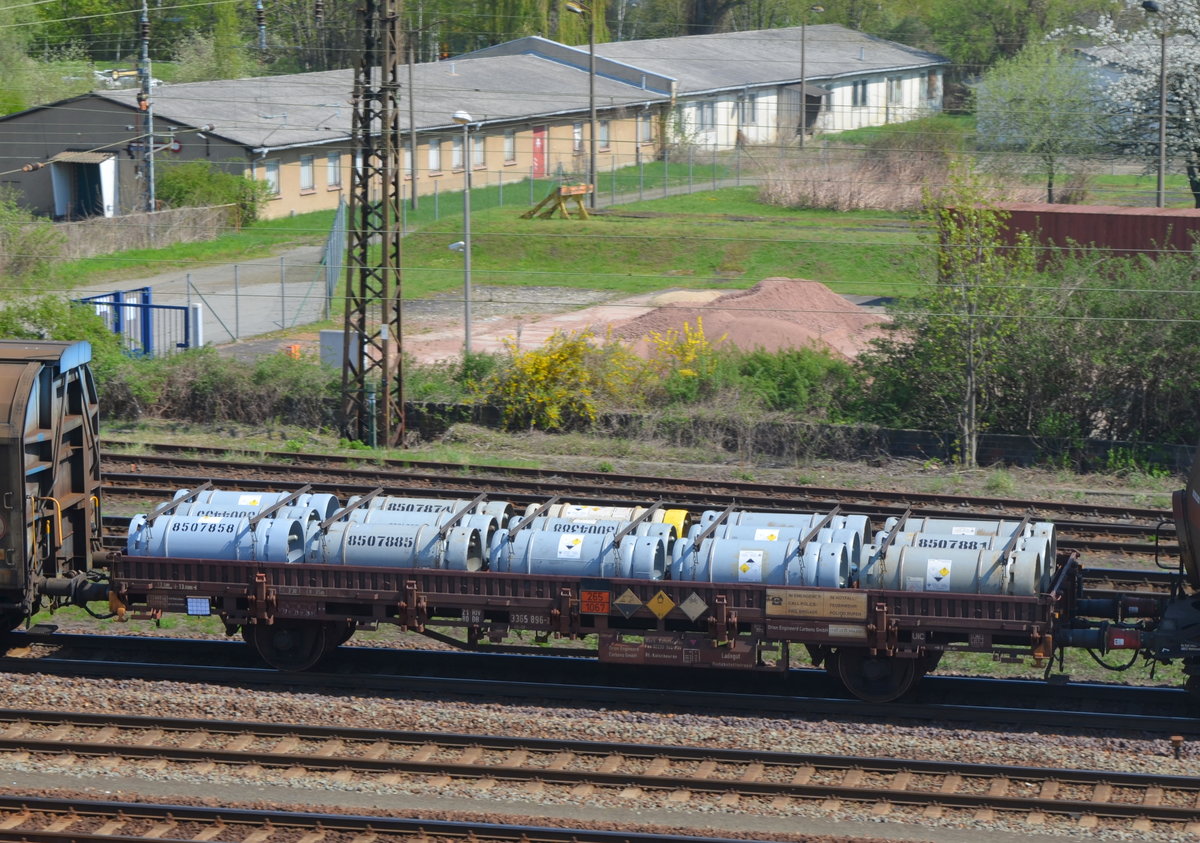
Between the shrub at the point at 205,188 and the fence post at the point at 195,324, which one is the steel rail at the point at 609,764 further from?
the shrub at the point at 205,188

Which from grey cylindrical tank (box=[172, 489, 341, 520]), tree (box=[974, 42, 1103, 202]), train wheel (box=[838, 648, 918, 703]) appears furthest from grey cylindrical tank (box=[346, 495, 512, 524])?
tree (box=[974, 42, 1103, 202])

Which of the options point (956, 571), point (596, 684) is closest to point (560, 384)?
point (596, 684)

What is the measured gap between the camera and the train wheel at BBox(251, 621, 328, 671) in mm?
15391

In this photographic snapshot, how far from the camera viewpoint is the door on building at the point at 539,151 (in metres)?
67.2

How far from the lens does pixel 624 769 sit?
1290 centimetres

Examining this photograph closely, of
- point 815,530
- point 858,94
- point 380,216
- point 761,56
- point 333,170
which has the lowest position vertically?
point 815,530

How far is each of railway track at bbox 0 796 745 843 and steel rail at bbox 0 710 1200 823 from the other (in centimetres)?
134

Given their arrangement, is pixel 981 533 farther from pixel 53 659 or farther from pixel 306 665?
pixel 53 659

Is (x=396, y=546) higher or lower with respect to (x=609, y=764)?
higher

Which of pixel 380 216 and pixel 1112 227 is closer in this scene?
pixel 380 216

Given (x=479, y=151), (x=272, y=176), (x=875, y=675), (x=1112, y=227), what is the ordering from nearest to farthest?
(x=875, y=675) < (x=1112, y=227) < (x=272, y=176) < (x=479, y=151)

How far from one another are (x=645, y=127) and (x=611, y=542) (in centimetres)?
5956

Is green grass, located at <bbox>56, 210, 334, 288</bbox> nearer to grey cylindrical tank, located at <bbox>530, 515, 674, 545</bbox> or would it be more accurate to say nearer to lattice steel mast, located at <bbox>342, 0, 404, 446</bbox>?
lattice steel mast, located at <bbox>342, 0, 404, 446</bbox>

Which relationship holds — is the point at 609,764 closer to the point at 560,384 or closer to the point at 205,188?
the point at 560,384
